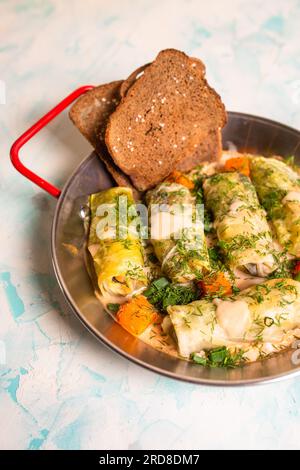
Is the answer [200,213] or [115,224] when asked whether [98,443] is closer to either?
[115,224]

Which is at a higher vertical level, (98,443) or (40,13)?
(40,13)

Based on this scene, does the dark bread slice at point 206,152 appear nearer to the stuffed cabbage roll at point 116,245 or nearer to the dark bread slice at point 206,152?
the dark bread slice at point 206,152

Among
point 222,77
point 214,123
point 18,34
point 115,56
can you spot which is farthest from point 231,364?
point 18,34

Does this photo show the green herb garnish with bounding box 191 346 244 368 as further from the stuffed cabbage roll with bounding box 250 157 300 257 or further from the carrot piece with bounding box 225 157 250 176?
the carrot piece with bounding box 225 157 250 176

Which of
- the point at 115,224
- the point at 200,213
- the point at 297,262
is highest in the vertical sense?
the point at 115,224

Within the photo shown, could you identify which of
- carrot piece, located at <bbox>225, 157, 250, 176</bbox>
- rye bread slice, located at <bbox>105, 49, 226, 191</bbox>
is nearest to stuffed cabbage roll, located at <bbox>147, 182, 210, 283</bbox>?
rye bread slice, located at <bbox>105, 49, 226, 191</bbox>

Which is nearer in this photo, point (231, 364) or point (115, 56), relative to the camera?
point (231, 364)

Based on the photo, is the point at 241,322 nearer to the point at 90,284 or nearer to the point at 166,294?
the point at 166,294
